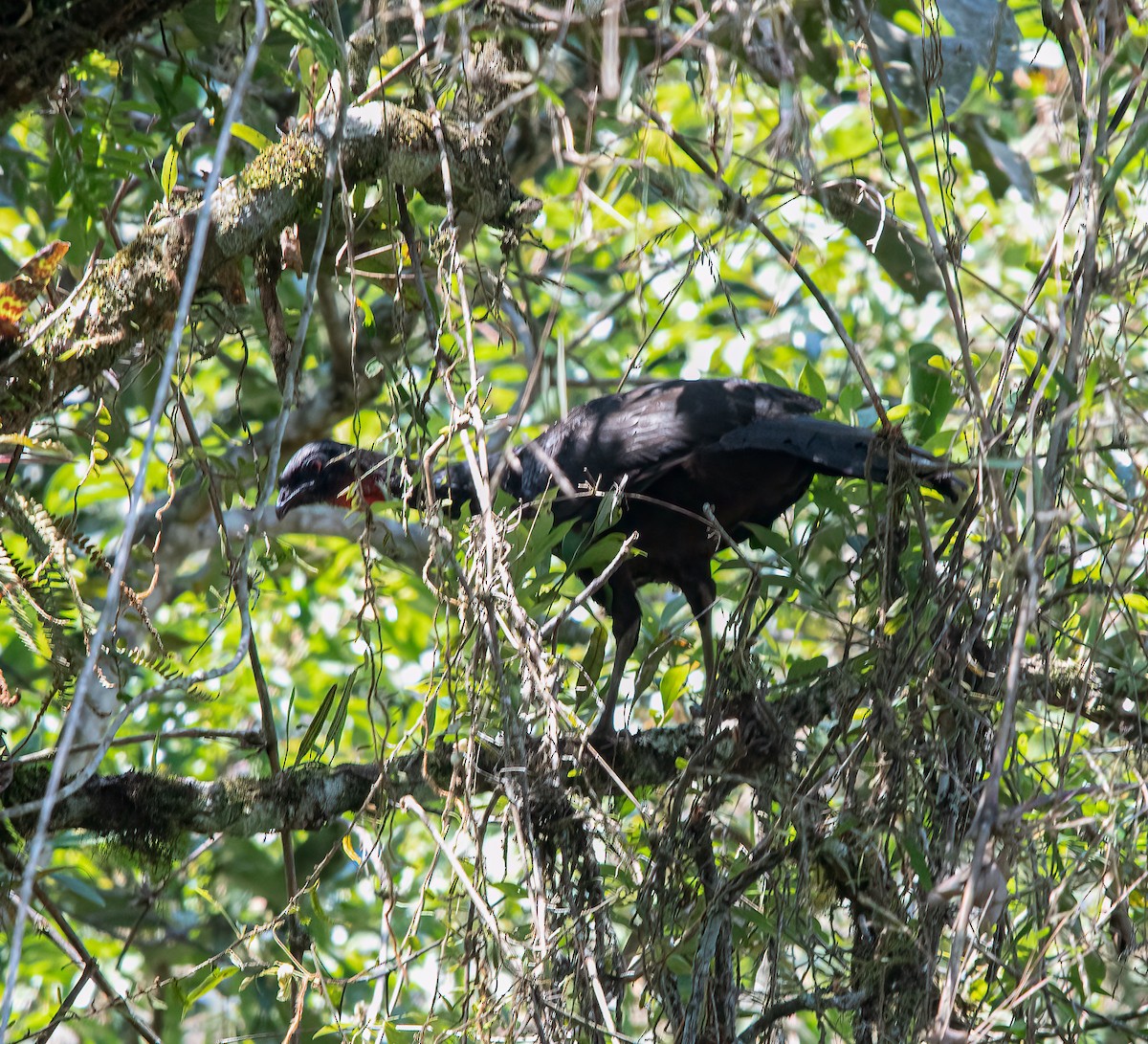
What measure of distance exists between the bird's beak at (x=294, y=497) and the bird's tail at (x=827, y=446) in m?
1.70

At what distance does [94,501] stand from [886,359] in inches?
176

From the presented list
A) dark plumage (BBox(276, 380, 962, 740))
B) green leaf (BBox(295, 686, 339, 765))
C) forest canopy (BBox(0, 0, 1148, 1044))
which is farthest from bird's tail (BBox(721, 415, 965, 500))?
green leaf (BBox(295, 686, 339, 765))

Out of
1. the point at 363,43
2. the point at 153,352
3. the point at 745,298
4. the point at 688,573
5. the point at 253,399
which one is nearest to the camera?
the point at 153,352

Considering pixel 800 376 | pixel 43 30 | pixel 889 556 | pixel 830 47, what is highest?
pixel 830 47

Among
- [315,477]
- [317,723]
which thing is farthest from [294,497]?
[317,723]

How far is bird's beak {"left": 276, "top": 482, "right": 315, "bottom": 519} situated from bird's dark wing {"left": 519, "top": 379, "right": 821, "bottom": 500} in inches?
38.6

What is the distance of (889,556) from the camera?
2.46 metres

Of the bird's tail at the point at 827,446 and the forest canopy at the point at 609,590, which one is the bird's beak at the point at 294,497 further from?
the bird's tail at the point at 827,446

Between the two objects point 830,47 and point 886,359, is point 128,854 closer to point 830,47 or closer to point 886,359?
point 830,47

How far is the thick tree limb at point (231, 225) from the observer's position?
2.52 m

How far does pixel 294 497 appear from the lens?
4578 mm

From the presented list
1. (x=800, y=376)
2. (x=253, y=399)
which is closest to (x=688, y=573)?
(x=800, y=376)

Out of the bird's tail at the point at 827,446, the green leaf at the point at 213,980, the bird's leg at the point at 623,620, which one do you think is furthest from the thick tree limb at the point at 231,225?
the bird's leg at the point at 623,620

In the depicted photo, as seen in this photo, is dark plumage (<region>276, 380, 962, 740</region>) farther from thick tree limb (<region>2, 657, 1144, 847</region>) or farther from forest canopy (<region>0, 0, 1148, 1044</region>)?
thick tree limb (<region>2, 657, 1144, 847</region>)
